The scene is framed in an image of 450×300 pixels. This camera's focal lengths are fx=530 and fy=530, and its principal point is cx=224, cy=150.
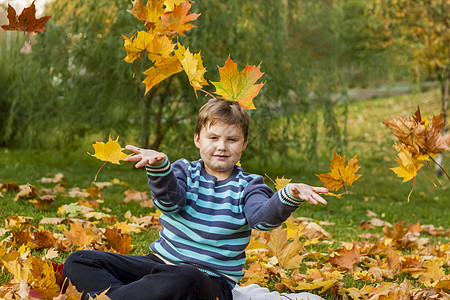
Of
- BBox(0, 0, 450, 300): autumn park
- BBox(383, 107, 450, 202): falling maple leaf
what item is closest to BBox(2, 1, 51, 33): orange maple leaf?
BBox(0, 0, 450, 300): autumn park

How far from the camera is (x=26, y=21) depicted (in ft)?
6.44

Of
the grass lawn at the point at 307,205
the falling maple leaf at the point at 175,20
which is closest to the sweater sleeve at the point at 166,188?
the falling maple leaf at the point at 175,20

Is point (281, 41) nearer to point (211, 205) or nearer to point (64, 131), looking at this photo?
point (64, 131)

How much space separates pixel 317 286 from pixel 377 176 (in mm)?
7111

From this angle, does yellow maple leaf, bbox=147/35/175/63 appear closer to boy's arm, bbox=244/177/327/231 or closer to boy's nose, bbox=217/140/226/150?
boy's nose, bbox=217/140/226/150

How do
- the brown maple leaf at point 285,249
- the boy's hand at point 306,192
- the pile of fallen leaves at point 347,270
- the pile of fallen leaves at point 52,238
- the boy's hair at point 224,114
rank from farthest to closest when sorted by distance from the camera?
the brown maple leaf at point 285,249 → the pile of fallen leaves at point 347,270 → the boy's hair at point 224,114 → the pile of fallen leaves at point 52,238 → the boy's hand at point 306,192

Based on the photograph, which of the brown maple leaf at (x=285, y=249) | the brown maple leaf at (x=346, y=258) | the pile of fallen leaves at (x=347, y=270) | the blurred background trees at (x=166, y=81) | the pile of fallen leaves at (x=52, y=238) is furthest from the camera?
the blurred background trees at (x=166, y=81)

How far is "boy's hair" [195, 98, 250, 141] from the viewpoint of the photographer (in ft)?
6.81

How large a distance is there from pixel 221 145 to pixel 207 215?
0.27 metres

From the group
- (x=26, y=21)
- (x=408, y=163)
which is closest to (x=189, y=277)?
(x=408, y=163)

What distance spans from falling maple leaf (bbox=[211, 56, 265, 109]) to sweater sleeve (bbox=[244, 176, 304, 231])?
327 millimetres

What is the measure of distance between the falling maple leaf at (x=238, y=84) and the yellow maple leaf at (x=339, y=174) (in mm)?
434

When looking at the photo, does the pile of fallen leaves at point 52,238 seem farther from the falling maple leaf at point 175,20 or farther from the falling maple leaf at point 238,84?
the falling maple leaf at point 175,20

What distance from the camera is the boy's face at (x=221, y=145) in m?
2.06
